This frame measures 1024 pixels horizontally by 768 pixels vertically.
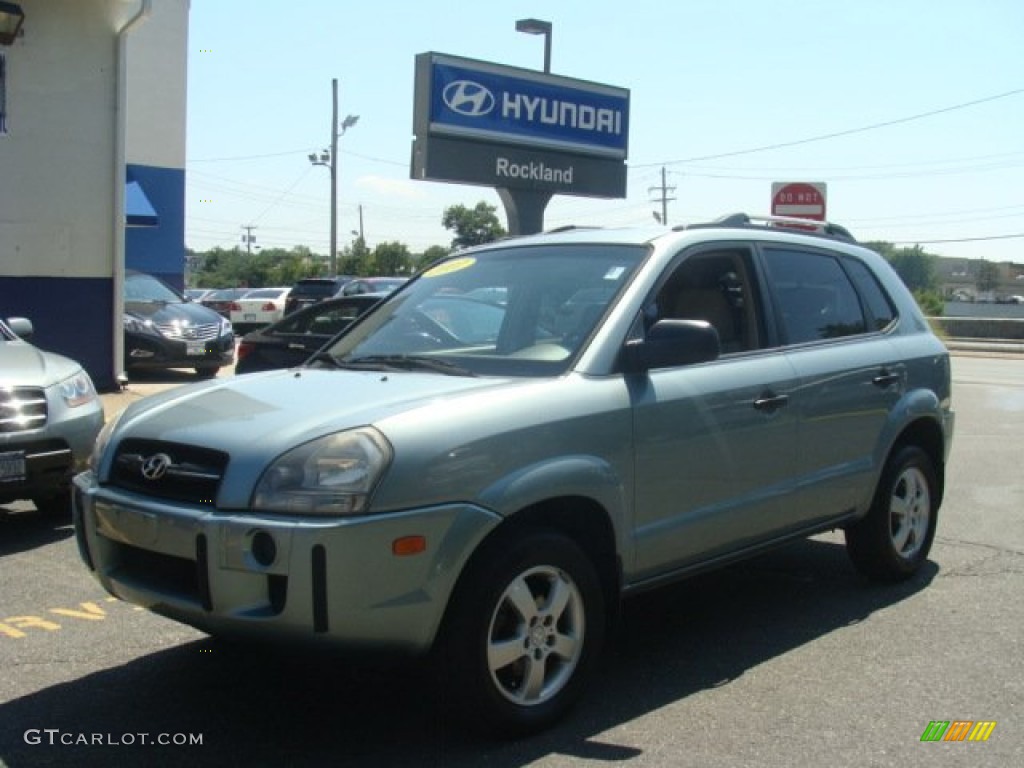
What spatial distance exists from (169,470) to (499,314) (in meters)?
1.60

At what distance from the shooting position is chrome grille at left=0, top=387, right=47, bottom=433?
6363 mm

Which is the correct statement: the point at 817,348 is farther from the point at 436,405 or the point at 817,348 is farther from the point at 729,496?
the point at 436,405

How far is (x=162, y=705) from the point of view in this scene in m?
4.07

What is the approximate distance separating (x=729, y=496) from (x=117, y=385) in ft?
33.3

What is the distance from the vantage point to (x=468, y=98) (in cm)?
1638

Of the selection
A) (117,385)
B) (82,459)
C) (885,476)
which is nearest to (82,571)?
(82,459)

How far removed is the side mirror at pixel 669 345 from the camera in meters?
4.18

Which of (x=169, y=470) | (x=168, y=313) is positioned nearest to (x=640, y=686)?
(x=169, y=470)

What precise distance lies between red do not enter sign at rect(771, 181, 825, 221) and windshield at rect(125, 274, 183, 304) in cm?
941

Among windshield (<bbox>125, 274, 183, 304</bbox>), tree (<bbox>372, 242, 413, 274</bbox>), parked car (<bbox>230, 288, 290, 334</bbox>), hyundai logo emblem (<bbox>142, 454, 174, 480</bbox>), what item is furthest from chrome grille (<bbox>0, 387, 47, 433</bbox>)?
tree (<bbox>372, 242, 413, 274</bbox>)

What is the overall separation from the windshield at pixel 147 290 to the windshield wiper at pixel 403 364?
1187cm

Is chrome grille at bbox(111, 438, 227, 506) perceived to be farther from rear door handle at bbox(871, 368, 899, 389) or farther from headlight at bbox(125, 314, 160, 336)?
headlight at bbox(125, 314, 160, 336)

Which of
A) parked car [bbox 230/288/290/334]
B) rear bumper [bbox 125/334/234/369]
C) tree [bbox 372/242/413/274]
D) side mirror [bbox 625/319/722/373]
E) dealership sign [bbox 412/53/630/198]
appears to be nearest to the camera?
side mirror [bbox 625/319/722/373]

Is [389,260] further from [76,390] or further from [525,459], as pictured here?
[525,459]
